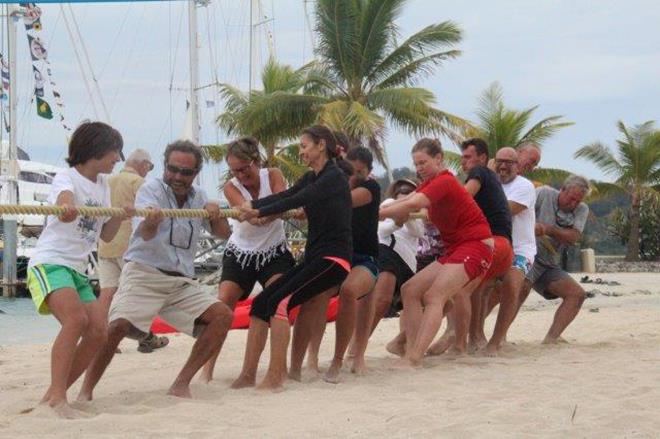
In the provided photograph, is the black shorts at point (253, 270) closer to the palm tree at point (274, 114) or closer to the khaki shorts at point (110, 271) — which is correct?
the khaki shorts at point (110, 271)

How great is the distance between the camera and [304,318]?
7.34 metres

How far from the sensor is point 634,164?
1770 inches

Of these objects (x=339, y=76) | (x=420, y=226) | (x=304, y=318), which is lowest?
(x=304, y=318)

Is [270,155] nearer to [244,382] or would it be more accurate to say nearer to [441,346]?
[441,346]

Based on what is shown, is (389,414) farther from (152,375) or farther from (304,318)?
(152,375)

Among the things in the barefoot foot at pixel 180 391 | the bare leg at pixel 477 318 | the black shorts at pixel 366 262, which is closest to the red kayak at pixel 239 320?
the bare leg at pixel 477 318

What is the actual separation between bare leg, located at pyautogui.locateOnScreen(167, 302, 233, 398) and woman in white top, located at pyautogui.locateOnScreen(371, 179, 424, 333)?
227 cm

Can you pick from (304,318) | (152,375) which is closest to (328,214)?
(304,318)

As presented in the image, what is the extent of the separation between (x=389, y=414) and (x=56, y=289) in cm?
210

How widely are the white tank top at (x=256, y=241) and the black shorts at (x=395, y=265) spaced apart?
152cm

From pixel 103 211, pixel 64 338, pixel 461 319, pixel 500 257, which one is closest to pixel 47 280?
pixel 64 338

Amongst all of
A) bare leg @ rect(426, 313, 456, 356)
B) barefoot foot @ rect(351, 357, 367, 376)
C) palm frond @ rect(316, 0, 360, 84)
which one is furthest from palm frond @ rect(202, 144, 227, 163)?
barefoot foot @ rect(351, 357, 367, 376)

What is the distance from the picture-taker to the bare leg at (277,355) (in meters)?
6.96

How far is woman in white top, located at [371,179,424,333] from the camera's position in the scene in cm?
895
